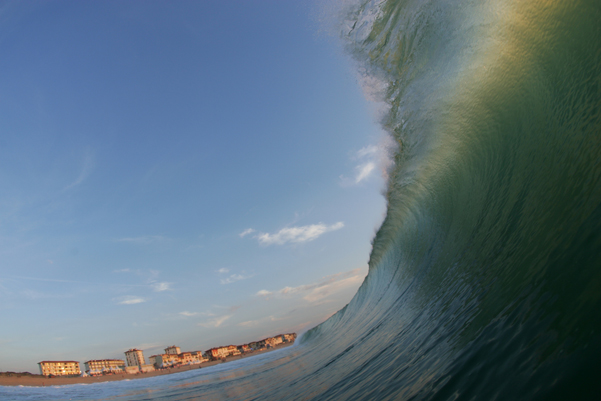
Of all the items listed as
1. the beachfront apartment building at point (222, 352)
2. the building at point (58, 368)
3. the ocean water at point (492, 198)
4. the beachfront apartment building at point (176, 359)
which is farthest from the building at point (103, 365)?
the ocean water at point (492, 198)

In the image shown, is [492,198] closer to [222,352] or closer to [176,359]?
[222,352]

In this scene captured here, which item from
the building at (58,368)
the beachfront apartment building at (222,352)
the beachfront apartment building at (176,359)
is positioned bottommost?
the beachfront apartment building at (222,352)

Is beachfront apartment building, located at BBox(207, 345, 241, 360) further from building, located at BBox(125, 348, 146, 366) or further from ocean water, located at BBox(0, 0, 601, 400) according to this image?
ocean water, located at BBox(0, 0, 601, 400)

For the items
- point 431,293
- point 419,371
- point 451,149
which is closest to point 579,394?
point 419,371

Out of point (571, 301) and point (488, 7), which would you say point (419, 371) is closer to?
point (571, 301)

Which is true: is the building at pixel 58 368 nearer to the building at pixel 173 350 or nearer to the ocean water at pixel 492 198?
the building at pixel 173 350

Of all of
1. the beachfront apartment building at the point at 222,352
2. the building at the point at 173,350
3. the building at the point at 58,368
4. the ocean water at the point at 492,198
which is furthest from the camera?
the building at the point at 173,350

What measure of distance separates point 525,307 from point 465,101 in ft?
20.6

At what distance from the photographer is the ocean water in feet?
5.68

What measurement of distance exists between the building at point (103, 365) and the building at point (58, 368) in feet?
17.9

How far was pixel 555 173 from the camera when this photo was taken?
10.7ft

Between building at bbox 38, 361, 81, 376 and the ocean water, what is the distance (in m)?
71.9

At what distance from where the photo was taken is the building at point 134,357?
78.2 meters

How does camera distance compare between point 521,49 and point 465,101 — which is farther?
point 465,101
